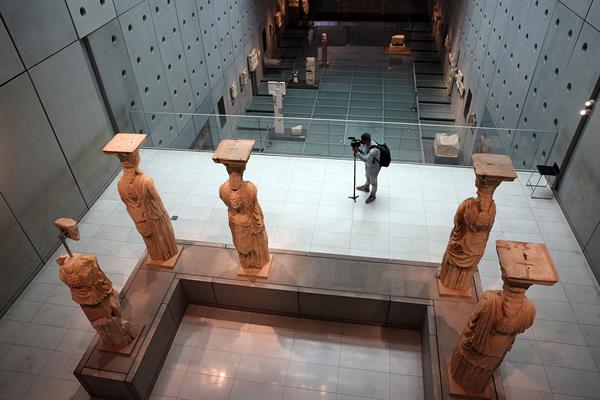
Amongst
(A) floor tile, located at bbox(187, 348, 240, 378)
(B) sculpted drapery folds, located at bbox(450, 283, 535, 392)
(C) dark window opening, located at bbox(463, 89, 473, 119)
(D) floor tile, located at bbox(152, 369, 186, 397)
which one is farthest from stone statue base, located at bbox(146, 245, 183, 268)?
(C) dark window opening, located at bbox(463, 89, 473, 119)

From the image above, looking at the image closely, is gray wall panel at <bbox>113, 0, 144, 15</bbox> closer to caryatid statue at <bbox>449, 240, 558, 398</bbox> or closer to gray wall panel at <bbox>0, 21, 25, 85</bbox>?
gray wall panel at <bbox>0, 21, 25, 85</bbox>

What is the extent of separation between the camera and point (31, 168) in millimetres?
6234

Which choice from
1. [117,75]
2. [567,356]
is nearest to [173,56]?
[117,75]

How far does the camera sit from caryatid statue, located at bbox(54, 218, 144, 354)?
13.5 ft

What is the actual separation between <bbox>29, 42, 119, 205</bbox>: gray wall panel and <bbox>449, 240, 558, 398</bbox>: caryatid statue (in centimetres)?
681

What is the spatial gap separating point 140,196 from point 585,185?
6.87 m

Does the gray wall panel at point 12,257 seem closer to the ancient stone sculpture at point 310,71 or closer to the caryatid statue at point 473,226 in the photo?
the caryatid statue at point 473,226

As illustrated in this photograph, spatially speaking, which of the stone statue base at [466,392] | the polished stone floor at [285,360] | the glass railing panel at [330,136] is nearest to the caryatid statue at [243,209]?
the polished stone floor at [285,360]

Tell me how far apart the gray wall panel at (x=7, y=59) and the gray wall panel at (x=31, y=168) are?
0.11m

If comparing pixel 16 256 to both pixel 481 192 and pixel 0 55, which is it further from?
pixel 481 192

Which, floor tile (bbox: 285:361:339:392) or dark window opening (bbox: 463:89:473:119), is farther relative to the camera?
dark window opening (bbox: 463:89:473:119)

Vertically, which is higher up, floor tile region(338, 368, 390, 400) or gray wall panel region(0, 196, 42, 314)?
gray wall panel region(0, 196, 42, 314)

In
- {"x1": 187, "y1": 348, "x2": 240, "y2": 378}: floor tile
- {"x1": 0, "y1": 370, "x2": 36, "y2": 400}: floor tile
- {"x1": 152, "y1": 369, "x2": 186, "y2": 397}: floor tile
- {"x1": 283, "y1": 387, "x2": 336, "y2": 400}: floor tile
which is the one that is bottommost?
{"x1": 152, "y1": 369, "x2": 186, "y2": 397}: floor tile

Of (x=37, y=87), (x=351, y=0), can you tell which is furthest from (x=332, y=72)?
(x=37, y=87)
